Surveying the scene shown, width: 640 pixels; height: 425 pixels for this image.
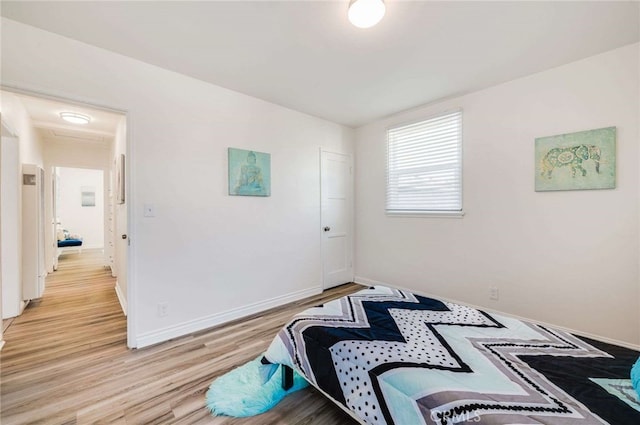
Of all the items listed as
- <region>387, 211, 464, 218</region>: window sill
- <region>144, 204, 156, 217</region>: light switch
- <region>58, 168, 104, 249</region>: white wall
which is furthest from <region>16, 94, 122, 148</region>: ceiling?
<region>58, 168, 104, 249</region>: white wall

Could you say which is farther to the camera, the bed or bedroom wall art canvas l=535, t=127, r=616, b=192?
bedroom wall art canvas l=535, t=127, r=616, b=192

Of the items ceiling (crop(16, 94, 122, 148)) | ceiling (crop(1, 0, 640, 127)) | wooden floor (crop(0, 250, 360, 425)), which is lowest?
wooden floor (crop(0, 250, 360, 425))

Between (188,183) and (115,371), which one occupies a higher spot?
(188,183)

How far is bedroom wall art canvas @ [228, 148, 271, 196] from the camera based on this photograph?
287 cm

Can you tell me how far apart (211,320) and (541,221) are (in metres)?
3.50

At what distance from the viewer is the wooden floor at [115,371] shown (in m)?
1.54

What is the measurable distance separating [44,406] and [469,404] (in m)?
2.42

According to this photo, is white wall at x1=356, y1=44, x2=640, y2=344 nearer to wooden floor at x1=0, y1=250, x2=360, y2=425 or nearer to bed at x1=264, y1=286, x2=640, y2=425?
bed at x1=264, y1=286, x2=640, y2=425

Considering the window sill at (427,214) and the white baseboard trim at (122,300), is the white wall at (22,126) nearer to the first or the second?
the white baseboard trim at (122,300)

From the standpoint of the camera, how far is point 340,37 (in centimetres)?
198

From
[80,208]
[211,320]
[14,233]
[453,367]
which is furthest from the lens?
[80,208]

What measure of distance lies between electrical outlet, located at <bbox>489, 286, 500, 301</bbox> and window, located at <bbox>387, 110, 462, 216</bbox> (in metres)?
0.89

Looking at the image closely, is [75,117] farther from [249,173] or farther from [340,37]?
[340,37]

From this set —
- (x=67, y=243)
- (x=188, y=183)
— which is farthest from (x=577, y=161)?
(x=67, y=243)
